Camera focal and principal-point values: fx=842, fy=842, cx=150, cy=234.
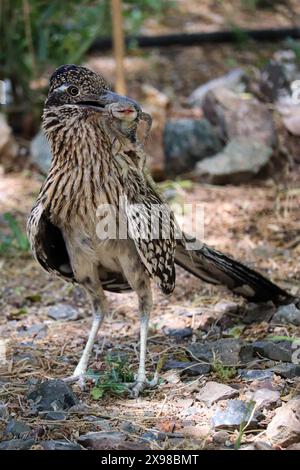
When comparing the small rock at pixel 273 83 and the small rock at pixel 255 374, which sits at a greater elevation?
the small rock at pixel 273 83

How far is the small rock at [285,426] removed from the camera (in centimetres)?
354

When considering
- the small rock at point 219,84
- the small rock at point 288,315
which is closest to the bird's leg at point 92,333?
the small rock at point 288,315

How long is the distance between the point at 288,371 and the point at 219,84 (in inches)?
211

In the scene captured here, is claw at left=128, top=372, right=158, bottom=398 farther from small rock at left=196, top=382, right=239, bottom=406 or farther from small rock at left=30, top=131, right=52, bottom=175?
small rock at left=30, top=131, right=52, bottom=175

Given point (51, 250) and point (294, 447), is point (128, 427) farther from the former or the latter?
point (51, 250)

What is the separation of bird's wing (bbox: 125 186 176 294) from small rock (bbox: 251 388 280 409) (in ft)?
2.85

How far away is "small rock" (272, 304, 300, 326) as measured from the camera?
17.0 ft

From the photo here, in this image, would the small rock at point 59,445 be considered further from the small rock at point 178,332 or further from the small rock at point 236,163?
the small rock at point 236,163

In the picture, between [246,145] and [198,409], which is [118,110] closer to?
[198,409]

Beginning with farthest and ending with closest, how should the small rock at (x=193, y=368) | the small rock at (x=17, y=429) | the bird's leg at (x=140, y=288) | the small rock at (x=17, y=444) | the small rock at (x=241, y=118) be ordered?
the small rock at (x=241, y=118)
the small rock at (x=193, y=368)
the bird's leg at (x=140, y=288)
the small rock at (x=17, y=429)
the small rock at (x=17, y=444)

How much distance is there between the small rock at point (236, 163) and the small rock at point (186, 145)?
0.26m

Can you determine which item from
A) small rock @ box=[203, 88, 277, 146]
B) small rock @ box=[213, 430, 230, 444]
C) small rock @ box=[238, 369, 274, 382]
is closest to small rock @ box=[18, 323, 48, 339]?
small rock @ box=[238, 369, 274, 382]

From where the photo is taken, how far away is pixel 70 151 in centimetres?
438
